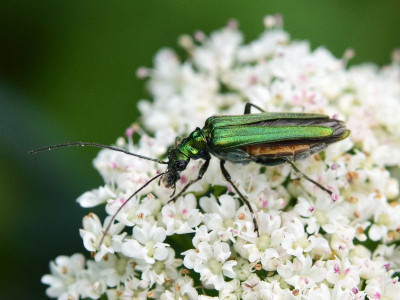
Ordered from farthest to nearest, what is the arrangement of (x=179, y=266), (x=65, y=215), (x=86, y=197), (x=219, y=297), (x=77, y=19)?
(x=77, y=19) < (x=65, y=215) < (x=86, y=197) < (x=179, y=266) < (x=219, y=297)

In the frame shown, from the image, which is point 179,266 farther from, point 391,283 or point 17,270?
point 17,270

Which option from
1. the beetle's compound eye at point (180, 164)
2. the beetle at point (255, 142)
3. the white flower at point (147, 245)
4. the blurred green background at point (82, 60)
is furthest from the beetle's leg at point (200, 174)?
the blurred green background at point (82, 60)

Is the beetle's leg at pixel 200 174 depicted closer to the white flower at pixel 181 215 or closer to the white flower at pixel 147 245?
the white flower at pixel 181 215

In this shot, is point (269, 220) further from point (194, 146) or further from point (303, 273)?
point (194, 146)

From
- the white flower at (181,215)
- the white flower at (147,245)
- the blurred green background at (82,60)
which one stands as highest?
the blurred green background at (82,60)

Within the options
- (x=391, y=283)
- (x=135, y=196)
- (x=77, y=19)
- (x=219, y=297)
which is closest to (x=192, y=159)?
(x=135, y=196)

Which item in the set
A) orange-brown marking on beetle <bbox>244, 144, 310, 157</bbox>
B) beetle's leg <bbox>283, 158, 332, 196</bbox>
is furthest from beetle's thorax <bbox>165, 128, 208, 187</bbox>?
beetle's leg <bbox>283, 158, 332, 196</bbox>
